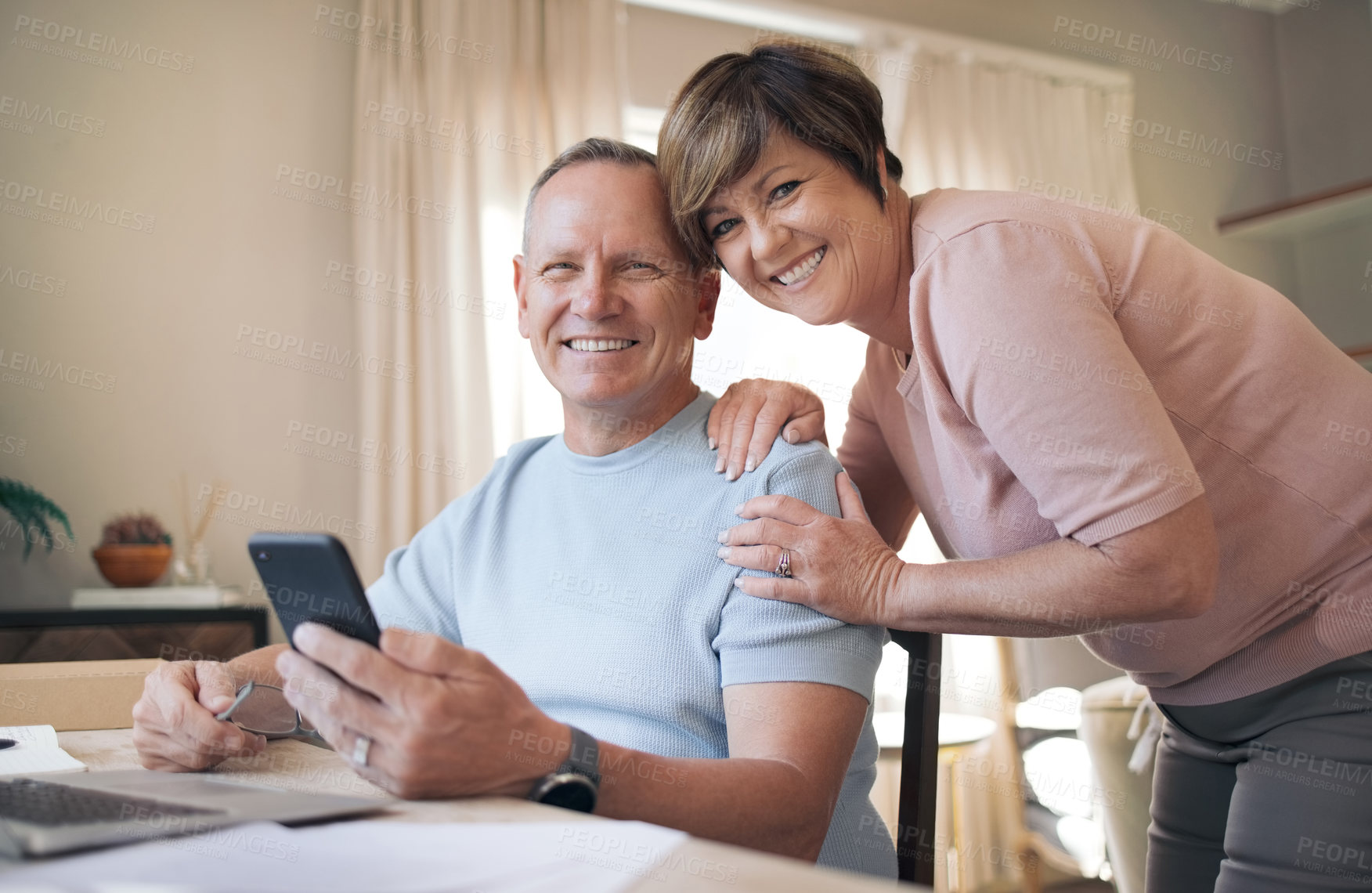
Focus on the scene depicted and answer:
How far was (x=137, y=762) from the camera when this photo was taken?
104cm

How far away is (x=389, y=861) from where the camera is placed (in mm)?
574

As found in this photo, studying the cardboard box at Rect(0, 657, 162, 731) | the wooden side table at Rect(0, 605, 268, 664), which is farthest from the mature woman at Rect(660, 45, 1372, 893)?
the wooden side table at Rect(0, 605, 268, 664)

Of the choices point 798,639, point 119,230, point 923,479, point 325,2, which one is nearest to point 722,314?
point 325,2

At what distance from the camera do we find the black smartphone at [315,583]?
30.3 inches

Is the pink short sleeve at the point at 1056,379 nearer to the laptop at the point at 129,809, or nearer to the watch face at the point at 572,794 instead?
the watch face at the point at 572,794

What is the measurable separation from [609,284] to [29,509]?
2.00 meters

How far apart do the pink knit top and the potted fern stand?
2.32 m

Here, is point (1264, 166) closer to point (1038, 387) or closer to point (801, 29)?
point (801, 29)

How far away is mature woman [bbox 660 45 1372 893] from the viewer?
993mm

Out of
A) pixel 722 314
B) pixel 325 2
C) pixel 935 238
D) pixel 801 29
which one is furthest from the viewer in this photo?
pixel 801 29

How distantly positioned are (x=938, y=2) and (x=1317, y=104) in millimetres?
1807

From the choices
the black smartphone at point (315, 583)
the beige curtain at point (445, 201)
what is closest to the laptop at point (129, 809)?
the black smartphone at point (315, 583)

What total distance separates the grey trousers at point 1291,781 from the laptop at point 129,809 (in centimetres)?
100

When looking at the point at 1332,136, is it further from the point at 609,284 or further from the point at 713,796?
the point at 713,796
